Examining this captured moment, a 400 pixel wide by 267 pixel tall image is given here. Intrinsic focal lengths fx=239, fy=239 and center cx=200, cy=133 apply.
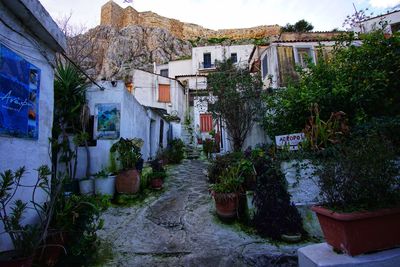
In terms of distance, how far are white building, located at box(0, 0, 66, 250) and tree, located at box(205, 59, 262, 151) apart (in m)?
5.17

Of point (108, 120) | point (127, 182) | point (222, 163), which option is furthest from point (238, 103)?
point (127, 182)

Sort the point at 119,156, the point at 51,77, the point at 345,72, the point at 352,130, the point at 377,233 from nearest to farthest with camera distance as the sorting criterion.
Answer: the point at 377,233 < the point at 51,77 < the point at 352,130 < the point at 345,72 < the point at 119,156

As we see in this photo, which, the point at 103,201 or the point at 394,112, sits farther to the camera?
the point at 394,112

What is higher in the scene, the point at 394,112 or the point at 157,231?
the point at 394,112

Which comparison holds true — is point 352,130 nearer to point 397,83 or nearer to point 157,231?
point 397,83

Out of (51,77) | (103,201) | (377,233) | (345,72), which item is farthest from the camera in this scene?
(345,72)

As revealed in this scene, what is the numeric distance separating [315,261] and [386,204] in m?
0.87

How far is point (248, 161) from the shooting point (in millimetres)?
5000

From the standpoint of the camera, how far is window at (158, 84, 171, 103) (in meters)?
20.8

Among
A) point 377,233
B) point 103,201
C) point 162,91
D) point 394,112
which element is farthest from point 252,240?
point 162,91

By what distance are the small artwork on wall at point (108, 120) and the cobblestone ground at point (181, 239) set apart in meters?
2.26

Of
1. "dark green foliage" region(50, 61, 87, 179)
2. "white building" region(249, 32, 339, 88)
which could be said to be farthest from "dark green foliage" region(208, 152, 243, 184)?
"white building" region(249, 32, 339, 88)

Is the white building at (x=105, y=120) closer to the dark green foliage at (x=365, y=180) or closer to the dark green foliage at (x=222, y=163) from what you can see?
the dark green foliage at (x=222, y=163)

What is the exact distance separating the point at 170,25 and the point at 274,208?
42.2 metres
